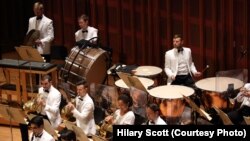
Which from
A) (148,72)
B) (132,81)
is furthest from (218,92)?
(148,72)

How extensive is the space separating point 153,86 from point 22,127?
1945 millimetres

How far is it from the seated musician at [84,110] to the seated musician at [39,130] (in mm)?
1000

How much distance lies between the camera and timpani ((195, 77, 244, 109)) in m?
7.77

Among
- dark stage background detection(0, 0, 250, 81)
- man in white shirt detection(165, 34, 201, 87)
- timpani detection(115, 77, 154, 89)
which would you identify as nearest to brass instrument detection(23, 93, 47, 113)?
timpani detection(115, 77, 154, 89)

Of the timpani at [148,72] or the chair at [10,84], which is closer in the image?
the timpani at [148,72]

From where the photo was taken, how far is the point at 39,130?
667cm

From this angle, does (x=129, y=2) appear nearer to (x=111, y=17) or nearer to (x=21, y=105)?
(x=111, y=17)

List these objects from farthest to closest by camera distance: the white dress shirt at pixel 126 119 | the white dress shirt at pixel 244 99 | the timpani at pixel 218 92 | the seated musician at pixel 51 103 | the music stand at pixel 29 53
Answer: the music stand at pixel 29 53, the seated musician at pixel 51 103, the timpani at pixel 218 92, the white dress shirt at pixel 244 99, the white dress shirt at pixel 126 119

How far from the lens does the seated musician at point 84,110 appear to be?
7.68m

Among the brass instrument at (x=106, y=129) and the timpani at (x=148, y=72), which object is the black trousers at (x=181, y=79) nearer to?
the timpani at (x=148, y=72)

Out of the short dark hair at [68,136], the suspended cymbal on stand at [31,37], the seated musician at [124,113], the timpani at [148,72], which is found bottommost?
the short dark hair at [68,136]

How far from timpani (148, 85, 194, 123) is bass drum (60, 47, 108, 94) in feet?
4.74

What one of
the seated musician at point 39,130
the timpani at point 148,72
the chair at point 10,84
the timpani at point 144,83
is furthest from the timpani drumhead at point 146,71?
the seated musician at point 39,130

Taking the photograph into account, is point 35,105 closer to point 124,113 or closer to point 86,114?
point 86,114
